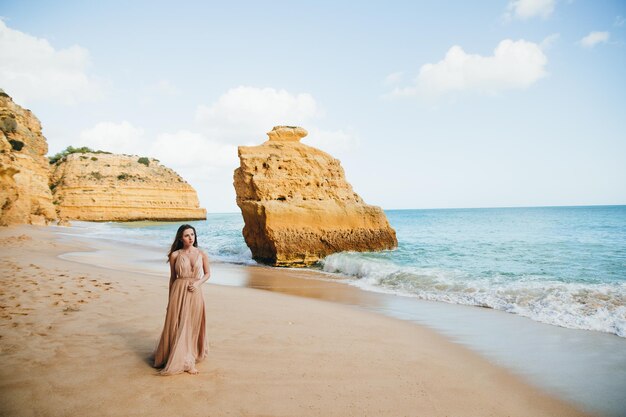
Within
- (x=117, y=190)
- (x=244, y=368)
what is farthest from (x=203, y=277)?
(x=117, y=190)

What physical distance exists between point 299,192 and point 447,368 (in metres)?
11.5

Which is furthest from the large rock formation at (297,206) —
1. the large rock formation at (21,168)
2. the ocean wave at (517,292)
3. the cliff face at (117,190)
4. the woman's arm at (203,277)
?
the cliff face at (117,190)

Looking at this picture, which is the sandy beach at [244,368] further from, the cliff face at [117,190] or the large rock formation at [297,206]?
the cliff face at [117,190]

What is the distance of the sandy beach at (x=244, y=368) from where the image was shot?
3.23 metres

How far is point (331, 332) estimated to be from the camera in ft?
18.1

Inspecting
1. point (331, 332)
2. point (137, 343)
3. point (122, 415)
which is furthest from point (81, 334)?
point (331, 332)

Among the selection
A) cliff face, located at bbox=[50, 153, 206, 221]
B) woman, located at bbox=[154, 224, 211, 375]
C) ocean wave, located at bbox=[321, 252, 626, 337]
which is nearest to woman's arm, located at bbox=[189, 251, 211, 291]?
woman, located at bbox=[154, 224, 211, 375]

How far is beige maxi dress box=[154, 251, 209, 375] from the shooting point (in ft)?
12.3

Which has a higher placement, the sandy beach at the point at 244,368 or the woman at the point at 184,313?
the woman at the point at 184,313

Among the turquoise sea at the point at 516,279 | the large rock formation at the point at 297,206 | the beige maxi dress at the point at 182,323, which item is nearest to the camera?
the beige maxi dress at the point at 182,323

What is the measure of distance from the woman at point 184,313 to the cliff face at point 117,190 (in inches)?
2058

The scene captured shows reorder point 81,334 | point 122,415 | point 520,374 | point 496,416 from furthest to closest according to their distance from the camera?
point 81,334, point 520,374, point 496,416, point 122,415

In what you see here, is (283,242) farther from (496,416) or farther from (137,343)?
(496,416)

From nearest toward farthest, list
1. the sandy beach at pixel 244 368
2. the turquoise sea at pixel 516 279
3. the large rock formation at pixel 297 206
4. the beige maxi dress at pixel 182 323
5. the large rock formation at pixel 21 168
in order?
1. the sandy beach at pixel 244 368
2. the beige maxi dress at pixel 182 323
3. the turquoise sea at pixel 516 279
4. the large rock formation at pixel 297 206
5. the large rock formation at pixel 21 168
